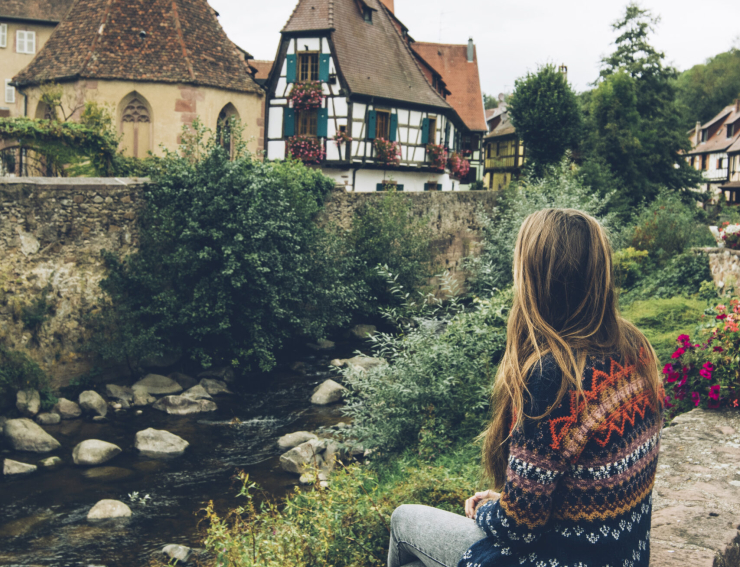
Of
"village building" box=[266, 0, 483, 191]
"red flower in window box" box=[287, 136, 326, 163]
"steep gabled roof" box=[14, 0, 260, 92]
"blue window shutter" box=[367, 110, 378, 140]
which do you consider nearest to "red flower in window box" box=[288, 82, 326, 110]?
"village building" box=[266, 0, 483, 191]

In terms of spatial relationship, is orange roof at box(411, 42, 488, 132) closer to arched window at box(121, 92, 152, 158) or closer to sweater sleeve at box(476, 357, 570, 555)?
arched window at box(121, 92, 152, 158)

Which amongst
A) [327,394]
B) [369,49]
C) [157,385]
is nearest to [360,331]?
[327,394]

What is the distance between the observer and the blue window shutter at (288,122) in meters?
23.8

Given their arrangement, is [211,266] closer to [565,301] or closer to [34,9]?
[565,301]

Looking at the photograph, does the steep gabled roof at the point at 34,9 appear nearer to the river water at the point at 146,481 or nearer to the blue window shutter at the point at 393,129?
the blue window shutter at the point at 393,129

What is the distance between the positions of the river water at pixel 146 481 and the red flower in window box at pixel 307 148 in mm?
12243

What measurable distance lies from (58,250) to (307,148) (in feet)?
40.6

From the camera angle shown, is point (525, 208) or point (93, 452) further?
point (525, 208)

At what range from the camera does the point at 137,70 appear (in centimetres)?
1905

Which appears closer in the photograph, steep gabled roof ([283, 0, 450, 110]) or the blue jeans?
the blue jeans

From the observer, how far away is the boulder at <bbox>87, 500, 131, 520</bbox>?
760cm

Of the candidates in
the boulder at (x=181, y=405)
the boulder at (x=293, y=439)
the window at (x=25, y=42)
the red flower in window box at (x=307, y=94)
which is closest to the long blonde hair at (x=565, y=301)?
the boulder at (x=293, y=439)

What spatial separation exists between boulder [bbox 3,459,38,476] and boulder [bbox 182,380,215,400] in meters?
3.20

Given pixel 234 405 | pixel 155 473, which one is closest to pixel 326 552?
pixel 155 473
